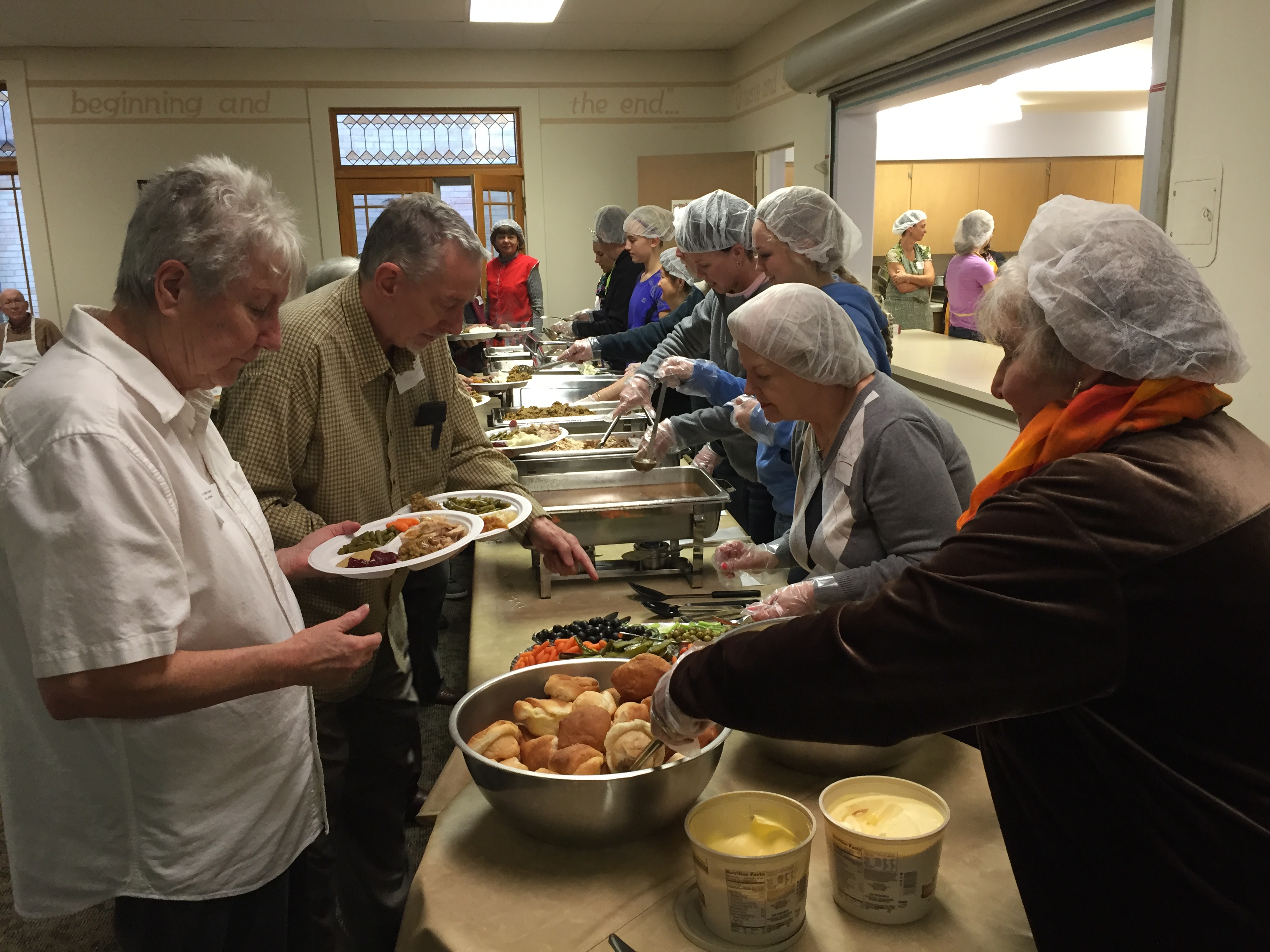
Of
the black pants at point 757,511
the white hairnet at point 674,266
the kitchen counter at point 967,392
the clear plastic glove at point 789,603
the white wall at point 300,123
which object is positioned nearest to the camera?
the clear plastic glove at point 789,603

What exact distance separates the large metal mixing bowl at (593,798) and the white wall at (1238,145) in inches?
78.1

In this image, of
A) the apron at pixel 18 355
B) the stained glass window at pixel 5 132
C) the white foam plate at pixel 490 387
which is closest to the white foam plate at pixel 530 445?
the white foam plate at pixel 490 387

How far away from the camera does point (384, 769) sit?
184cm

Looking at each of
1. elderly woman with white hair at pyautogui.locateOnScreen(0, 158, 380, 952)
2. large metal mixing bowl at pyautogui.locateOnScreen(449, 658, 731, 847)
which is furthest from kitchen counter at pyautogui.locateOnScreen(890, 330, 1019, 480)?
elderly woman with white hair at pyautogui.locateOnScreen(0, 158, 380, 952)

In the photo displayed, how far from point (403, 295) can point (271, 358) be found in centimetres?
26

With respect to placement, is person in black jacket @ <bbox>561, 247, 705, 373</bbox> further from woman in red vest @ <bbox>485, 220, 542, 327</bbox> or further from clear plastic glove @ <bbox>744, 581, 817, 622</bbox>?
clear plastic glove @ <bbox>744, 581, 817, 622</bbox>

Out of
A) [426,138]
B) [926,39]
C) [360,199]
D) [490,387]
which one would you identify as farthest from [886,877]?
[426,138]

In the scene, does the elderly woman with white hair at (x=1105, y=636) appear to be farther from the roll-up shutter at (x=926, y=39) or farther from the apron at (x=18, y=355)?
the apron at (x=18, y=355)

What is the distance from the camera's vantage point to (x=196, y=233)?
106 centimetres

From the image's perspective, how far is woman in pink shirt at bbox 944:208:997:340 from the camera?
5809mm

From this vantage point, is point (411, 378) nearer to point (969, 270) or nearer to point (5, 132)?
point (969, 270)

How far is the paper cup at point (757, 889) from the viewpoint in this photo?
90cm

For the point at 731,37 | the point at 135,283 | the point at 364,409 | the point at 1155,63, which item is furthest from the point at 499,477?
the point at 731,37

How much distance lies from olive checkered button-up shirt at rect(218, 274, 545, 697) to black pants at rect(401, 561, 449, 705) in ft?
3.38
